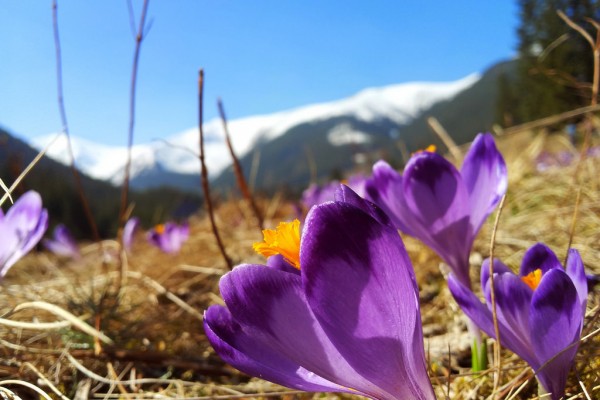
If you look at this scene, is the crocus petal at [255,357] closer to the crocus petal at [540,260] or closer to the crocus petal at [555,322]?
the crocus petal at [555,322]

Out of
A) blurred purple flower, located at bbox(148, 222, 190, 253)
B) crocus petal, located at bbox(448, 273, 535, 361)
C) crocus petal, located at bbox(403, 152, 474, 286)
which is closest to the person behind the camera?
crocus petal, located at bbox(448, 273, 535, 361)

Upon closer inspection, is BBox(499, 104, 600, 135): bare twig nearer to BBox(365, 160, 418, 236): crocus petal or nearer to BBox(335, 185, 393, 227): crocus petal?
BBox(365, 160, 418, 236): crocus petal

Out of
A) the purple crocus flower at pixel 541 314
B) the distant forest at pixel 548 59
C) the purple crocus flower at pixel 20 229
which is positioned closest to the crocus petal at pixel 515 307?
the purple crocus flower at pixel 541 314

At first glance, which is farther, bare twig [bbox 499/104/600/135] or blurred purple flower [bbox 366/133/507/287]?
bare twig [bbox 499/104/600/135]

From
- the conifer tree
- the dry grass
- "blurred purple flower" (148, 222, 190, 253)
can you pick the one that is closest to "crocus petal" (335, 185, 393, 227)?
the dry grass

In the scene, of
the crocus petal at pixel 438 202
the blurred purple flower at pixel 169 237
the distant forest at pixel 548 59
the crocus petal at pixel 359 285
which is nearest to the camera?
the crocus petal at pixel 359 285

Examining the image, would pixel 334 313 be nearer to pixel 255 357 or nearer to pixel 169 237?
pixel 255 357
